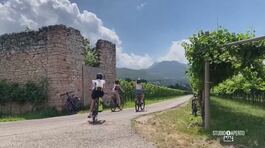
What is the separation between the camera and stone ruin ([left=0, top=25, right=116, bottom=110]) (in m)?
18.7

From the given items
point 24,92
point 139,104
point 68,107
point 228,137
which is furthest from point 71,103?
point 228,137

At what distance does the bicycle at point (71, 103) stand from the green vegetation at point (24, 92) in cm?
118

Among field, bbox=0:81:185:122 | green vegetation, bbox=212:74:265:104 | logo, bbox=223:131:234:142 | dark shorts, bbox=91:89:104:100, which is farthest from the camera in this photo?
green vegetation, bbox=212:74:265:104

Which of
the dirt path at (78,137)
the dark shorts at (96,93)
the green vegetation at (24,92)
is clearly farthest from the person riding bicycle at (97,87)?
the green vegetation at (24,92)

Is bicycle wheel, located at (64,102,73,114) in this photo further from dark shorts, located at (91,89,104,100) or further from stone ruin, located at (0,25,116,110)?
dark shorts, located at (91,89,104,100)

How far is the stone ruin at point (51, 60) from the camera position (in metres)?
18.7

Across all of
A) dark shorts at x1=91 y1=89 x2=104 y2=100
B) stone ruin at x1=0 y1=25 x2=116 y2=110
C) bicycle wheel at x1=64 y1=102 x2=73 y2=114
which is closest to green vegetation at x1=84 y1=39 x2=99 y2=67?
stone ruin at x1=0 y1=25 x2=116 y2=110

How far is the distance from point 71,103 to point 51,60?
2.36m

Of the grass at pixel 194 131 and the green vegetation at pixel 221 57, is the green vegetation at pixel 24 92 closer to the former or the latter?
the grass at pixel 194 131

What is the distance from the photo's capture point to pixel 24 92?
19297mm

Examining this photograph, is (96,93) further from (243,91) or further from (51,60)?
(243,91)

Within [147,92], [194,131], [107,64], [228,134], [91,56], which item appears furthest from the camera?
[147,92]

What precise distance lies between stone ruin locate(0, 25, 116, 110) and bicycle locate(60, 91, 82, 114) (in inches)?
10.6

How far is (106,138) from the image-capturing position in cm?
923
